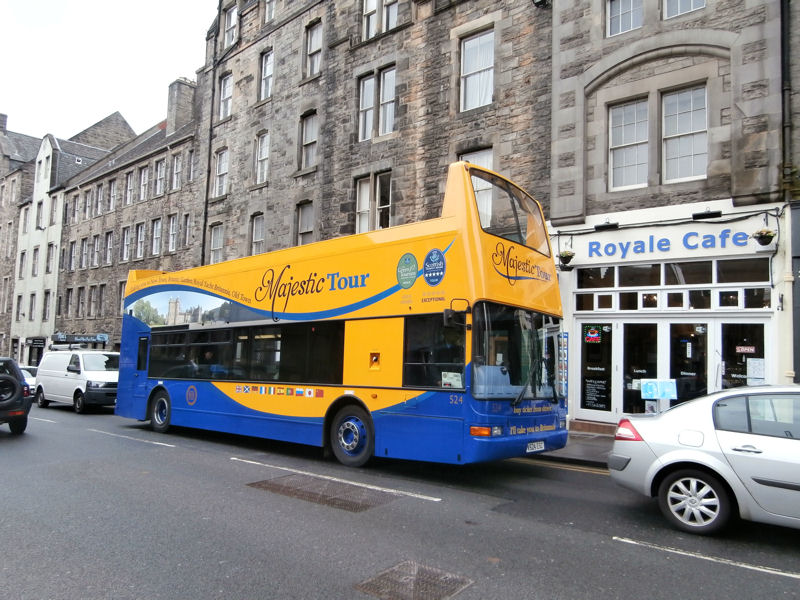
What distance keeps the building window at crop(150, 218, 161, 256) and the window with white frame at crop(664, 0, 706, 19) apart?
1026 inches

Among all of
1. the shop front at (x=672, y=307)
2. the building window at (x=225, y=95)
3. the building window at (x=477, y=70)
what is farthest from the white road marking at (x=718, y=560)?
the building window at (x=225, y=95)

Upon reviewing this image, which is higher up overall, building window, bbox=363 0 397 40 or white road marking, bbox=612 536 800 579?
building window, bbox=363 0 397 40

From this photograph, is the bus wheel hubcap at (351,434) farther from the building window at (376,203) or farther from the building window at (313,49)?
the building window at (313,49)

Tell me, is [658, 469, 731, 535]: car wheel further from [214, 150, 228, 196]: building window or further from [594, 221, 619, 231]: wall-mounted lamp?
[214, 150, 228, 196]: building window

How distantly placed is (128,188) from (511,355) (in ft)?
107

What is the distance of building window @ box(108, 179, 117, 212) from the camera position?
3525cm

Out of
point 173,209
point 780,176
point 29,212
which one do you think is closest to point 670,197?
point 780,176

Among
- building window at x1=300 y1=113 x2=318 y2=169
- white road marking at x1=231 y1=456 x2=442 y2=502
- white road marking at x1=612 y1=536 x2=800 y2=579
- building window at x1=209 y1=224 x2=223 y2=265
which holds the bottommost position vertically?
white road marking at x1=231 y1=456 x2=442 y2=502

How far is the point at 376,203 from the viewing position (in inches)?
719

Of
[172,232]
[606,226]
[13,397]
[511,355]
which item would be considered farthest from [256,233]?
[511,355]

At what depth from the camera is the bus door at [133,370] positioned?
1376 centimetres

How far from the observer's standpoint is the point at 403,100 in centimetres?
1762

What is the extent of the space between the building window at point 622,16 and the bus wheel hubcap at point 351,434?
428 inches

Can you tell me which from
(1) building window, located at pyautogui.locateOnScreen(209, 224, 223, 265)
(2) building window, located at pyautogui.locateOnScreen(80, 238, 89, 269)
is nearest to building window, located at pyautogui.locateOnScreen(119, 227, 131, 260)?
(2) building window, located at pyautogui.locateOnScreen(80, 238, 89, 269)
